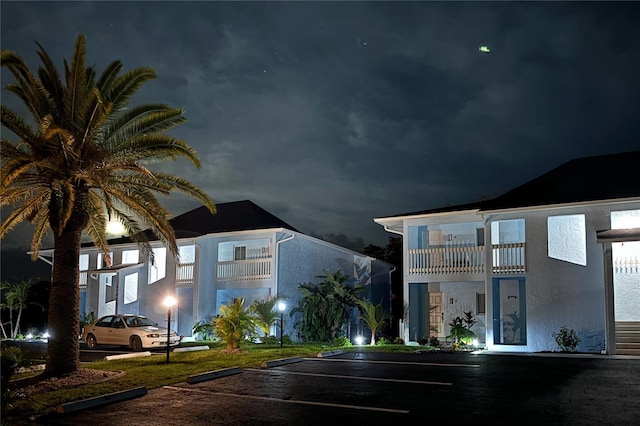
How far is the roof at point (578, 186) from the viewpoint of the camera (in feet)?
62.8

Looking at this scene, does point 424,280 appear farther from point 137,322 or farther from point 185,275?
point 185,275

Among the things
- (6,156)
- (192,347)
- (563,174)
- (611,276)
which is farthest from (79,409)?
(563,174)

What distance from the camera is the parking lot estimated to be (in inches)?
369

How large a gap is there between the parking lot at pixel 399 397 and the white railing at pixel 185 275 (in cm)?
1324

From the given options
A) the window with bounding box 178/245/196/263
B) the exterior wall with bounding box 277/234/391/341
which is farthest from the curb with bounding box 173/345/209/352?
the window with bounding box 178/245/196/263

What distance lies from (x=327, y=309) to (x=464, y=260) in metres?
6.04

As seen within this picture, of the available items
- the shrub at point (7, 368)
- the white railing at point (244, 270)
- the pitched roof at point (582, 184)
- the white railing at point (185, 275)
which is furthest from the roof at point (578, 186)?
the shrub at point (7, 368)

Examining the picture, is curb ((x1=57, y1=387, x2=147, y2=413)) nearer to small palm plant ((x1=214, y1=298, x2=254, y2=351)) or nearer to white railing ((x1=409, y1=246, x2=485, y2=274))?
small palm plant ((x1=214, y1=298, x2=254, y2=351))

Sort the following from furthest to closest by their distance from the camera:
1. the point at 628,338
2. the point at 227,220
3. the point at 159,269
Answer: the point at 159,269, the point at 227,220, the point at 628,338

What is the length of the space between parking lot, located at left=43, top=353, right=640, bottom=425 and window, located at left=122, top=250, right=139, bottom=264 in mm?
18378

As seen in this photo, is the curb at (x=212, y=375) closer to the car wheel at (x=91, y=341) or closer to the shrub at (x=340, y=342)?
the shrub at (x=340, y=342)

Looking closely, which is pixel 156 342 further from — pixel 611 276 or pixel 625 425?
pixel 625 425

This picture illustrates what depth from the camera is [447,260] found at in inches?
878

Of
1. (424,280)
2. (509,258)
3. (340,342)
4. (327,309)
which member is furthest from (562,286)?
(327,309)
